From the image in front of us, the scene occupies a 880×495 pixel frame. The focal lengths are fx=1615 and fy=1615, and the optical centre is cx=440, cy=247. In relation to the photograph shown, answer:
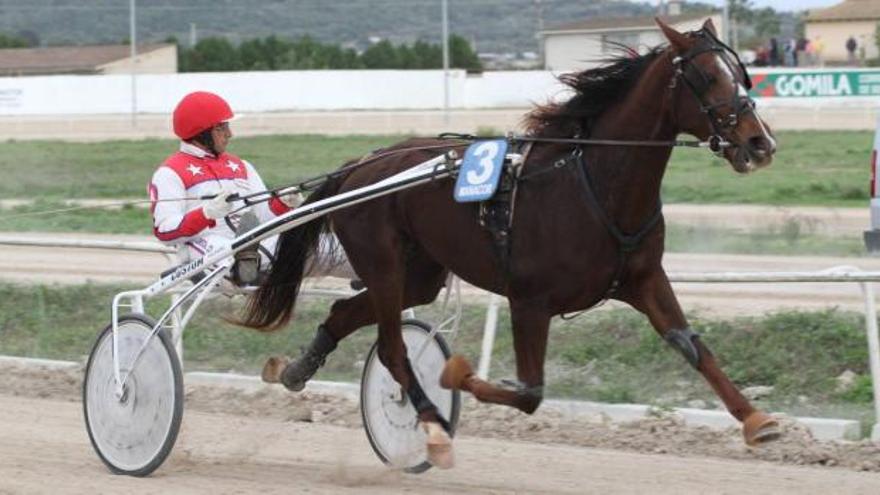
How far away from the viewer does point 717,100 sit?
216 inches

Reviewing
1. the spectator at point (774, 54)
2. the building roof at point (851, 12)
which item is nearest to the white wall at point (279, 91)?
the spectator at point (774, 54)

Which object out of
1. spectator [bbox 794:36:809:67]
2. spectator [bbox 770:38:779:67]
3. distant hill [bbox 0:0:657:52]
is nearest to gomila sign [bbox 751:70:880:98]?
spectator [bbox 794:36:809:67]

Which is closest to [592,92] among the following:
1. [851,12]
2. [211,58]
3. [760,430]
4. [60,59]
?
[760,430]

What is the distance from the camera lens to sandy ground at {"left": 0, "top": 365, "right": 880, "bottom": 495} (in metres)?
6.30

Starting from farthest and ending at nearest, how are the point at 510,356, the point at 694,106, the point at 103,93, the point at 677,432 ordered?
the point at 103,93, the point at 510,356, the point at 677,432, the point at 694,106

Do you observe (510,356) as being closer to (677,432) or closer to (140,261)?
(677,432)

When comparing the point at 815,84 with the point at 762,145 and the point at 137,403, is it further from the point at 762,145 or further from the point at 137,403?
the point at 762,145

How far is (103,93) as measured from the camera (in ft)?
142

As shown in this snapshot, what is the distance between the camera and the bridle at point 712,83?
544cm

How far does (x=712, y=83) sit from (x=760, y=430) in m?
1.19

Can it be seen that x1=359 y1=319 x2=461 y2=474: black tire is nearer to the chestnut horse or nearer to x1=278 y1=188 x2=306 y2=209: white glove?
the chestnut horse

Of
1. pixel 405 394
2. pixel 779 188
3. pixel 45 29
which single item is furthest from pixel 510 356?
pixel 45 29

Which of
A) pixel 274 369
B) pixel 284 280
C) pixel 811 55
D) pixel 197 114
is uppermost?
pixel 811 55

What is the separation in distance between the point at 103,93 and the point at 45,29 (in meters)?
77.4
